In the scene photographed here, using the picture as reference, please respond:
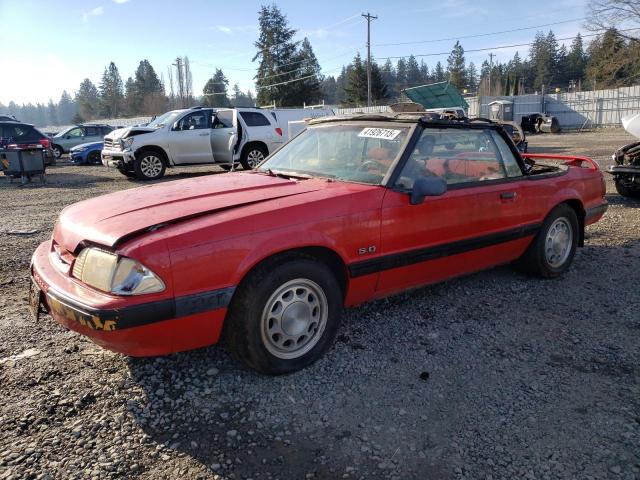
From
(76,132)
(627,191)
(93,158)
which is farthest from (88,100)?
(627,191)

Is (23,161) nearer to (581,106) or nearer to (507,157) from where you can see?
(507,157)

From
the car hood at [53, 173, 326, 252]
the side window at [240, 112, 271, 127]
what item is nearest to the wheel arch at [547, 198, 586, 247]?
the car hood at [53, 173, 326, 252]

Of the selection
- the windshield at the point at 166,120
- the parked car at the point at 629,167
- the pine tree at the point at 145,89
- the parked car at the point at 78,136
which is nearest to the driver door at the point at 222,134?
the windshield at the point at 166,120

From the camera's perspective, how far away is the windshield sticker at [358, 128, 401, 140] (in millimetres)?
3600

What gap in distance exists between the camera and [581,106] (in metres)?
36.3

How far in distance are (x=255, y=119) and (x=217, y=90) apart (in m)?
74.4

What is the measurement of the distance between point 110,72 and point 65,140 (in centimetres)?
8718

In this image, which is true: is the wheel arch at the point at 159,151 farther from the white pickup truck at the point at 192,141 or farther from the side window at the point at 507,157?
the side window at the point at 507,157

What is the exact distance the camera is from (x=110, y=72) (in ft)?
322

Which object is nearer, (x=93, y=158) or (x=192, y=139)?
(x=192, y=139)

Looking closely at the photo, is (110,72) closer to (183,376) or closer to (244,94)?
(244,94)

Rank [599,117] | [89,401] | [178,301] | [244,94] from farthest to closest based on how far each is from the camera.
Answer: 1. [244,94]
2. [599,117]
3. [89,401]
4. [178,301]

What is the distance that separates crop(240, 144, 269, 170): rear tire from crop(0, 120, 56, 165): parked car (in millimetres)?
7235

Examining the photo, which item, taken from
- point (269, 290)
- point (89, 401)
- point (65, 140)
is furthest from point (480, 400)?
point (65, 140)
